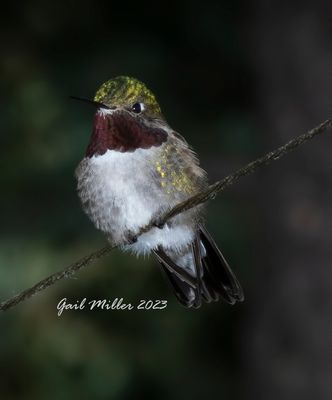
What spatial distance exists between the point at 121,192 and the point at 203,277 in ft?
2.21

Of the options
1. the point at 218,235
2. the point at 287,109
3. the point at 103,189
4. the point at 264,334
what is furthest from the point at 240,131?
the point at 103,189

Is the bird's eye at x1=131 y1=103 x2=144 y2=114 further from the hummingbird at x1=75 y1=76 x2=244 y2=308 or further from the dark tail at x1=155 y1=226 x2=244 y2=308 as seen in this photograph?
the dark tail at x1=155 y1=226 x2=244 y2=308

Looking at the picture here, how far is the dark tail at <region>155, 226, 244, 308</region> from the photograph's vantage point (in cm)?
488

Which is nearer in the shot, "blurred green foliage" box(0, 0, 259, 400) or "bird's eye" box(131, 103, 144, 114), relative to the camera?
"bird's eye" box(131, 103, 144, 114)

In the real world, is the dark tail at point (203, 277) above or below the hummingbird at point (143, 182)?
below

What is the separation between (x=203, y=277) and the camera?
4988 mm

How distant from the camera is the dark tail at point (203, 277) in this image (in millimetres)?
4883

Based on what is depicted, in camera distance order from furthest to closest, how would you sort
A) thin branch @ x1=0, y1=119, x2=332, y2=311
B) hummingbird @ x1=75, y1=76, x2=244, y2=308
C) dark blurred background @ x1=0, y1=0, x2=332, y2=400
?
dark blurred background @ x1=0, y1=0, x2=332, y2=400 → hummingbird @ x1=75, y1=76, x2=244, y2=308 → thin branch @ x1=0, y1=119, x2=332, y2=311

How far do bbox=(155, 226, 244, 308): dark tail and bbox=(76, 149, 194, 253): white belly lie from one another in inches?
9.4

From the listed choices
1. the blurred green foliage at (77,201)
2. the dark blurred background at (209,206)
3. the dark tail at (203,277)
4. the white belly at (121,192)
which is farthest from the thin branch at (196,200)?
the blurred green foliage at (77,201)

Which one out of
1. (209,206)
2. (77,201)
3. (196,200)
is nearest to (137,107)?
(196,200)

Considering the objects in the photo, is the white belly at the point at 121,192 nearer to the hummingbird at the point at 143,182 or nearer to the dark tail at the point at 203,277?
the hummingbird at the point at 143,182

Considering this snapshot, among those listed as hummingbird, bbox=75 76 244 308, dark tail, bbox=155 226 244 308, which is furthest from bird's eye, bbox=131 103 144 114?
dark tail, bbox=155 226 244 308

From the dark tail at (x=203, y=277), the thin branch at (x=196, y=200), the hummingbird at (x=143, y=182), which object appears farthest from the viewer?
the dark tail at (x=203, y=277)
